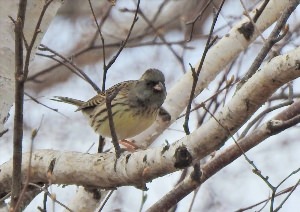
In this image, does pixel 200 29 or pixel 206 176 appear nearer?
pixel 206 176

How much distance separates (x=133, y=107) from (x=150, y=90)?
18cm

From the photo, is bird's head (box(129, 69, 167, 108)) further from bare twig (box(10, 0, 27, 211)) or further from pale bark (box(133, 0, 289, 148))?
bare twig (box(10, 0, 27, 211))

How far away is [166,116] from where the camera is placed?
16.3ft

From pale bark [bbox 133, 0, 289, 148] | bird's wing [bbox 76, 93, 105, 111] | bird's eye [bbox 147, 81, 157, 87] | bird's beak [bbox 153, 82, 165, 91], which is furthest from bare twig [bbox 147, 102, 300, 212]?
bird's wing [bbox 76, 93, 105, 111]

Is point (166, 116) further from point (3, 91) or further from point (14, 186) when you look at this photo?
point (14, 186)

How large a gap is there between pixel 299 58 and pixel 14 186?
1176mm

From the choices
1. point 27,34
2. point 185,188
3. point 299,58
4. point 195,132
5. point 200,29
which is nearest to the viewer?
point 299,58

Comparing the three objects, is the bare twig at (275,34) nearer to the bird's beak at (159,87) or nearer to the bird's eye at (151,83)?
the bird's beak at (159,87)

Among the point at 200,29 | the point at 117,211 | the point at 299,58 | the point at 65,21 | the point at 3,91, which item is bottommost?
the point at 299,58

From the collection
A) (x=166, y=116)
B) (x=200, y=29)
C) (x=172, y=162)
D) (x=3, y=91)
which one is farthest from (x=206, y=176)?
(x=200, y=29)

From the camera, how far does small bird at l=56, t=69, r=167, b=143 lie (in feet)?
16.3

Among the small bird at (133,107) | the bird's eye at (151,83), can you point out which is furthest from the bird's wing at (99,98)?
the bird's eye at (151,83)

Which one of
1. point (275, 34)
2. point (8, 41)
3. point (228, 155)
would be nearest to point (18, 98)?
point (228, 155)

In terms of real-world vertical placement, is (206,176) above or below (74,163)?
below
